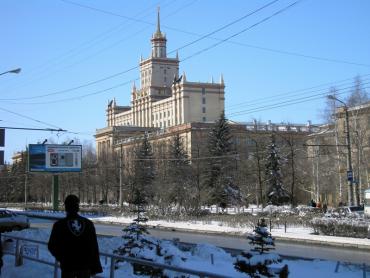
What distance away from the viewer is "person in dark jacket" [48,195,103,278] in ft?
23.7

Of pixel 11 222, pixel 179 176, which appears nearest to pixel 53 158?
pixel 179 176

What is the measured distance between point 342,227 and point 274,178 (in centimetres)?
4128

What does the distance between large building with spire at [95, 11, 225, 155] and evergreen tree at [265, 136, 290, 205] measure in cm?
6900

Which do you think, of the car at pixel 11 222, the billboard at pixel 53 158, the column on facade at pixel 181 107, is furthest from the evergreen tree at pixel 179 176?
the column on facade at pixel 181 107

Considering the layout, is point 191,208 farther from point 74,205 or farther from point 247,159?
point 74,205

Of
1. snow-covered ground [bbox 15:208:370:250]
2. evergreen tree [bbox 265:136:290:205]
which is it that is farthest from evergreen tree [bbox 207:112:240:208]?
snow-covered ground [bbox 15:208:370:250]

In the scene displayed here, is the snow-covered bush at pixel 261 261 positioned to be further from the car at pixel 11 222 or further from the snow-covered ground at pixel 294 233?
the car at pixel 11 222

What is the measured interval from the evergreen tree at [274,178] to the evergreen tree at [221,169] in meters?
4.83

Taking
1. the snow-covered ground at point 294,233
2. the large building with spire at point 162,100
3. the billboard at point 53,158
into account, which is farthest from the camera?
the large building with spire at point 162,100

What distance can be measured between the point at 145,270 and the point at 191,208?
39.0 m

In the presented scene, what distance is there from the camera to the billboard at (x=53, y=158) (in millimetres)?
66188

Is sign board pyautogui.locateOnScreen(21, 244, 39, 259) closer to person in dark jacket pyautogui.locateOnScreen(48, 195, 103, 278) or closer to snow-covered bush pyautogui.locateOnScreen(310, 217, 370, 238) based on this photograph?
person in dark jacket pyautogui.locateOnScreen(48, 195, 103, 278)

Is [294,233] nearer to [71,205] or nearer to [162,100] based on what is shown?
[71,205]

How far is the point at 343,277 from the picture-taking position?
1478 centimetres
